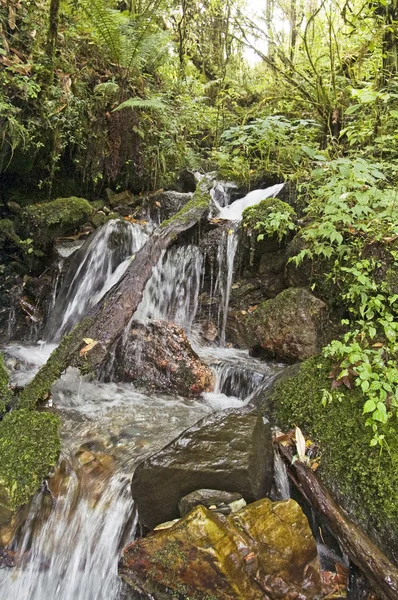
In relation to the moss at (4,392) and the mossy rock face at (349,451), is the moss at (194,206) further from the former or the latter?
the mossy rock face at (349,451)

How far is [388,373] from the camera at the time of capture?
269cm

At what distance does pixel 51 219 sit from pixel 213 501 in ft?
19.0

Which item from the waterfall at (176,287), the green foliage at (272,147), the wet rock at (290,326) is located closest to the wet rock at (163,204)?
the green foliage at (272,147)

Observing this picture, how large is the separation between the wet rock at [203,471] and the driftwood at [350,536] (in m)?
0.23

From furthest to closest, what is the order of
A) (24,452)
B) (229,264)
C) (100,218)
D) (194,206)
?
(100,218) → (194,206) → (229,264) → (24,452)

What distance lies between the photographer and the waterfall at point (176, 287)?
6.02 m

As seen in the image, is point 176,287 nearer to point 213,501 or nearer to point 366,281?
point 366,281

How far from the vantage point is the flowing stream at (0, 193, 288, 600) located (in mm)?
2521

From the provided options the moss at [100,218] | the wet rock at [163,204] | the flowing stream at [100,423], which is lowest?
the flowing stream at [100,423]

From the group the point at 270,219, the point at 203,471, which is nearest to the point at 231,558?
the point at 203,471

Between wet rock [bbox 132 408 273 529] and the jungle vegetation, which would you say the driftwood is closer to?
wet rock [bbox 132 408 273 529]

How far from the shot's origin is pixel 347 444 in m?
2.70

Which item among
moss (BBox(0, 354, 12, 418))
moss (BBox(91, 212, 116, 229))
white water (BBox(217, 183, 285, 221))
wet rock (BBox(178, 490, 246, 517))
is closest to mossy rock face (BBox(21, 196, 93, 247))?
moss (BBox(91, 212, 116, 229))

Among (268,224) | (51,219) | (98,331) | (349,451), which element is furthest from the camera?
(51,219)
